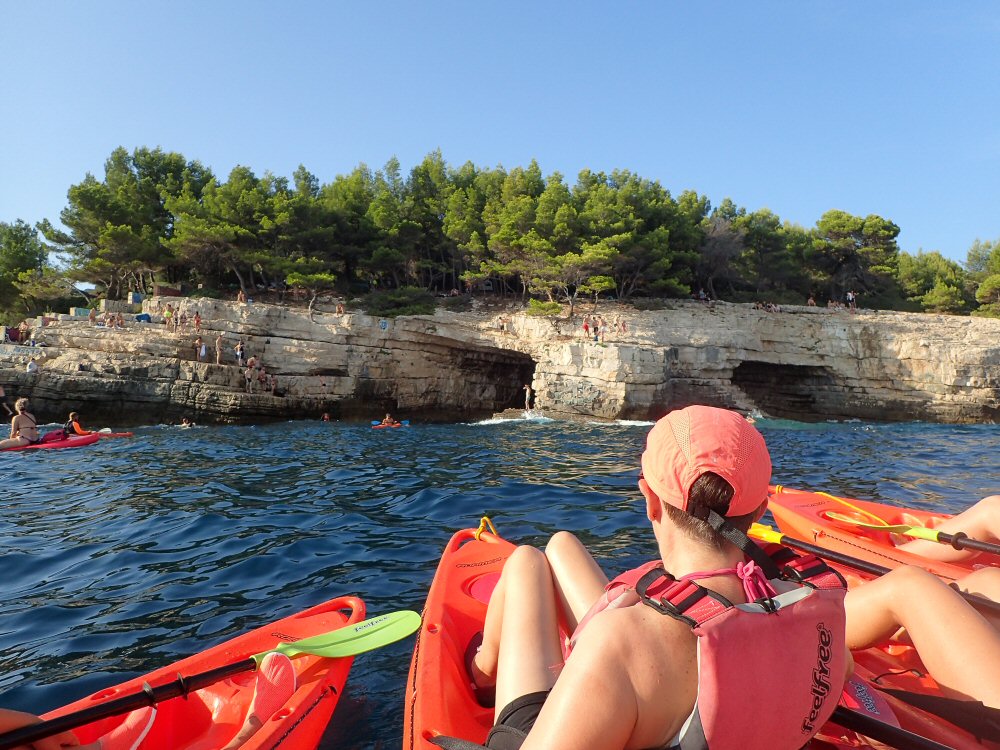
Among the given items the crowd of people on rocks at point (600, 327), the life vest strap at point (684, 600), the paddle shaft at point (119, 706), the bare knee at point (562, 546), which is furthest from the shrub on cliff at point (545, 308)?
the life vest strap at point (684, 600)

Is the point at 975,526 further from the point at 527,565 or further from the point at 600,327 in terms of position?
the point at 600,327

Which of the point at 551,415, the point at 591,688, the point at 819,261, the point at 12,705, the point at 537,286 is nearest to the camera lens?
the point at 591,688

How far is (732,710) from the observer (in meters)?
1.26

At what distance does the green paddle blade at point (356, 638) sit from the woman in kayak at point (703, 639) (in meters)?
1.55

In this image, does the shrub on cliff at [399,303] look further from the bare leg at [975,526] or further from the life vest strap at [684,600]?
A: the life vest strap at [684,600]

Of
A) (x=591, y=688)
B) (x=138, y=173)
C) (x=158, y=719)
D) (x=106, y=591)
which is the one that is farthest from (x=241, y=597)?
(x=138, y=173)

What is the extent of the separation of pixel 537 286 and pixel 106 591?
73.2ft

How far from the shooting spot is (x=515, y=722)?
1.76 meters

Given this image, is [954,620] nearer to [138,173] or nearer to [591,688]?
[591,688]

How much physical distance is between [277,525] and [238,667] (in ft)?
12.5

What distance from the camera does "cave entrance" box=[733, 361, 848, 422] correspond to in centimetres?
2519

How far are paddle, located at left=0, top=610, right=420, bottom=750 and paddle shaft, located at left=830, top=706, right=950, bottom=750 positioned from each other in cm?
204

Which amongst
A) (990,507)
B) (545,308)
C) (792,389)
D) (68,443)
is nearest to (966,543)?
(990,507)

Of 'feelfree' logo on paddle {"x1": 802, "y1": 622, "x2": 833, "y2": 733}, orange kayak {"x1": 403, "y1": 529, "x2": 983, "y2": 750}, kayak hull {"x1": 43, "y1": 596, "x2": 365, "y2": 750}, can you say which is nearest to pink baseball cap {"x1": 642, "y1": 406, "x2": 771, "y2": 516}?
'feelfree' logo on paddle {"x1": 802, "y1": 622, "x2": 833, "y2": 733}
